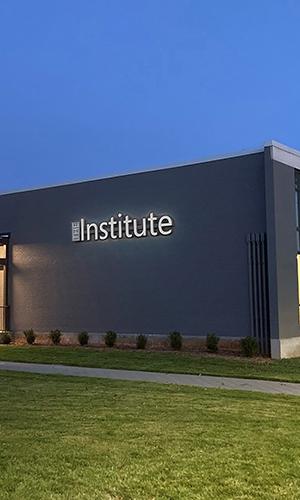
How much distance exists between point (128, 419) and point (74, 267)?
1466cm

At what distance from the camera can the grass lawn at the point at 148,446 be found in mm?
4887

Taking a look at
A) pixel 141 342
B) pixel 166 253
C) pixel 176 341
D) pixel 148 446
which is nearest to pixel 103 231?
A: pixel 166 253

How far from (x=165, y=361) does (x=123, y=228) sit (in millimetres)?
6593

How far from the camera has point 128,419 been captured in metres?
7.66

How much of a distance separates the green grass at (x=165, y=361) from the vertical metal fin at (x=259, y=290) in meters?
1.33

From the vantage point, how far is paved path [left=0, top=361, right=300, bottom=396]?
37.2 feet

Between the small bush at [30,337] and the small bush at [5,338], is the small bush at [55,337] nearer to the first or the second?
the small bush at [30,337]

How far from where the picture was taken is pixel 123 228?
67.7 feet

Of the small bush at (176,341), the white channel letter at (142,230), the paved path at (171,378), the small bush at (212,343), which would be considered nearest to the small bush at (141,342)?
the small bush at (176,341)

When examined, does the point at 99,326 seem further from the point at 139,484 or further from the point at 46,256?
the point at 139,484

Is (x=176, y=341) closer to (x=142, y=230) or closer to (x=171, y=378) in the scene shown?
(x=142, y=230)

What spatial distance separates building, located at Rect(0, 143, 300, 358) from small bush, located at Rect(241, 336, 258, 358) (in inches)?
24.7

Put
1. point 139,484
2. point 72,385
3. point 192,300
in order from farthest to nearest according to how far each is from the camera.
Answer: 1. point 192,300
2. point 72,385
3. point 139,484

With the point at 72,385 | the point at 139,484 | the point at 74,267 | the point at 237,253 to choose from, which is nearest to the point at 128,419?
the point at 139,484
